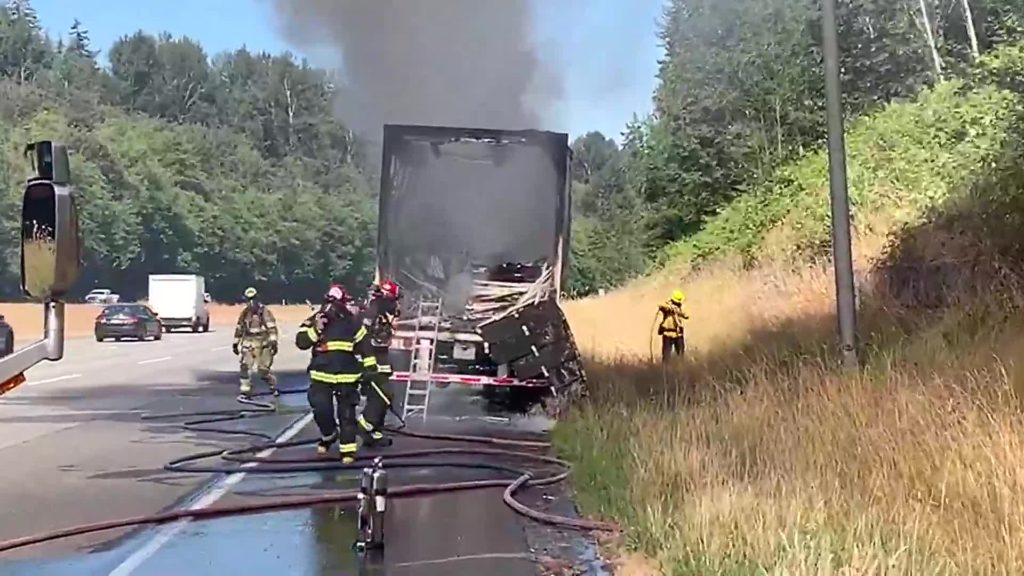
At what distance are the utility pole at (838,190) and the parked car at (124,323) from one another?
30.2m

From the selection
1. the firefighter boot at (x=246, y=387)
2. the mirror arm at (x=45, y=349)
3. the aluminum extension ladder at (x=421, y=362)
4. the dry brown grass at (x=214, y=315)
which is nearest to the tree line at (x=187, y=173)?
the dry brown grass at (x=214, y=315)

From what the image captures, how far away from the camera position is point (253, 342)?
1720cm

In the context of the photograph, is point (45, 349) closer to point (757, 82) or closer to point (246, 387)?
point (246, 387)

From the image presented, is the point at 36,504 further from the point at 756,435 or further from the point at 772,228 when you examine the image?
the point at 772,228

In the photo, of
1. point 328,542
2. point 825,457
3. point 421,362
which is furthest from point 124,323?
point 825,457

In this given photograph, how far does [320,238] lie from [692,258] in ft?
96.9

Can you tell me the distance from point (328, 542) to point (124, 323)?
32.5 metres

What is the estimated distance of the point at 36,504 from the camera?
29.6ft

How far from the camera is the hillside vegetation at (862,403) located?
6.35m

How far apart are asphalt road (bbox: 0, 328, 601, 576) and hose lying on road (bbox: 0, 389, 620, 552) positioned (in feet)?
0.33

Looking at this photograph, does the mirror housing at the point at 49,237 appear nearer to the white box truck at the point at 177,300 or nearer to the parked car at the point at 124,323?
the parked car at the point at 124,323

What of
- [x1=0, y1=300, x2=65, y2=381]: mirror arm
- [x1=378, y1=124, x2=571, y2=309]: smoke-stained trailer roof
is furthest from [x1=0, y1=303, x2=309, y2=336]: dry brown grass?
[x1=0, y1=300, x2=65, y2=381]: mirror arm

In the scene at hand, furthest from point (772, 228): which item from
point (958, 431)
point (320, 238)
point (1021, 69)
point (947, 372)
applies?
point (320, 238)

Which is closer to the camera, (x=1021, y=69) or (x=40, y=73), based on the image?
(x=1021, y=69)
